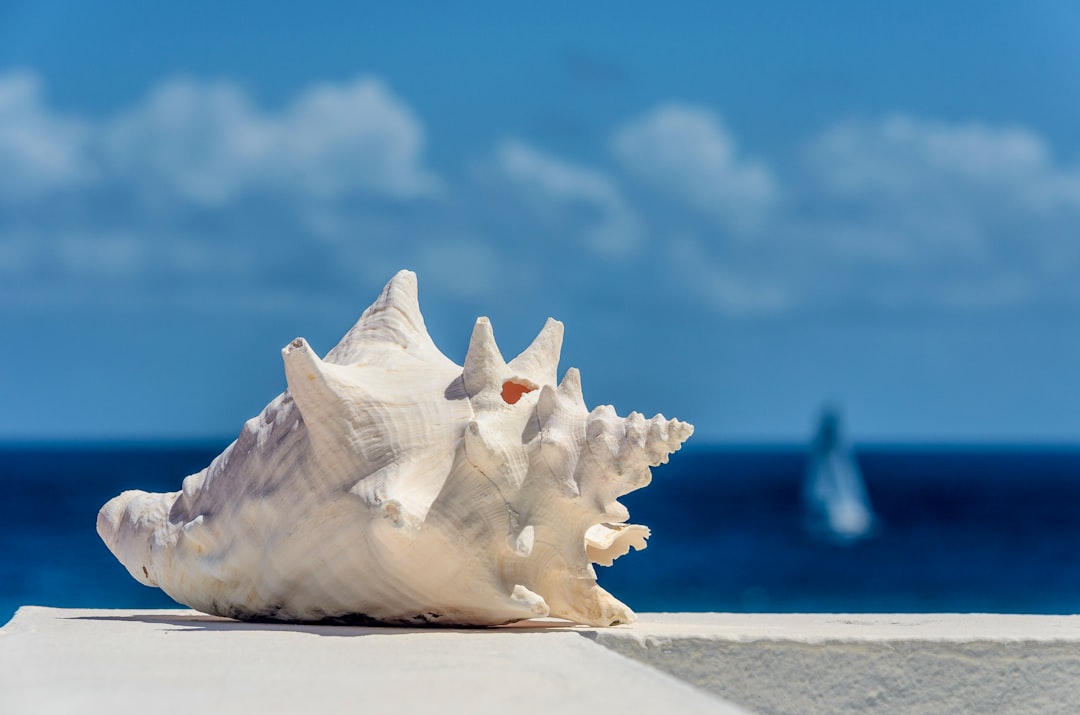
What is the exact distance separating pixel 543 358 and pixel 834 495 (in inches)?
1531

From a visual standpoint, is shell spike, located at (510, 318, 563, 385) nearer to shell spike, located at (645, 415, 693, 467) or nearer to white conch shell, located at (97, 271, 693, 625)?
white conch shell, located at (97, 271, 693, 625)

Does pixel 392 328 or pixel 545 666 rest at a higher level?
pixel 392 328

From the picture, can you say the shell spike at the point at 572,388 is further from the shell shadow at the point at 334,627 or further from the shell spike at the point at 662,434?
the shell shadow at the point at 334,627

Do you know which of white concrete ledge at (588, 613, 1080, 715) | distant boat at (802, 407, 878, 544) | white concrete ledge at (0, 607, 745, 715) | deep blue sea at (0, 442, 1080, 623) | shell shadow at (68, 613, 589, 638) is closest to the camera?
white concrete ledge at (0, 607, 745, 715)

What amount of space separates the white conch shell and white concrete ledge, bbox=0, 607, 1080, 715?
0.53ft

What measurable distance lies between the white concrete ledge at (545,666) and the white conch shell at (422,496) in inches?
6.3

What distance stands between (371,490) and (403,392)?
1.68 ft

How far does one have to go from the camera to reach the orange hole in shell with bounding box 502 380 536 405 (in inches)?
212

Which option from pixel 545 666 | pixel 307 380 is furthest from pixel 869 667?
pixel 307 380

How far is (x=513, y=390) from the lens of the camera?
213 inches

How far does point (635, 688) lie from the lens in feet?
11.0

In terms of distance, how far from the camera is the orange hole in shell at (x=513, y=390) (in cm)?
538

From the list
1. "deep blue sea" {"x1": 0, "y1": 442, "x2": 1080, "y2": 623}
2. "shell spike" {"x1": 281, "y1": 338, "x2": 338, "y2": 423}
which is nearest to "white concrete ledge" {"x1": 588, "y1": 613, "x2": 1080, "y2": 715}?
"shell spike" {"x1": 281, "y1": 338, "x2": 338, "y2": 423}

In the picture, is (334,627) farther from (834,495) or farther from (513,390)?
(834,495)
